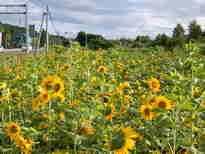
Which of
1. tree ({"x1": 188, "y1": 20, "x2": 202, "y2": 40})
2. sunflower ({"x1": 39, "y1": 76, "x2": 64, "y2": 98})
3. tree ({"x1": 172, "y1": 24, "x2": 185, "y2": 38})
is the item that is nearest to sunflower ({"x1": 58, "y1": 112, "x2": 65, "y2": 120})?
sunflower ({"x1": 39, "y1": 76, "x2": 64, "y2": 98})

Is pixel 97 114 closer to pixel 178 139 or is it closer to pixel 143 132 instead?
pixel 143 132

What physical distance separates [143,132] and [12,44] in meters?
24.8

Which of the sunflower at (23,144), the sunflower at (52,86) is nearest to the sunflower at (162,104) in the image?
the sunflower at (52,86)

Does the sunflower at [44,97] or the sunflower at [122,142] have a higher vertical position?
the sunflower at [44,97]

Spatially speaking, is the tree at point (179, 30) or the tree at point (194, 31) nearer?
the tree at point (179, 30)

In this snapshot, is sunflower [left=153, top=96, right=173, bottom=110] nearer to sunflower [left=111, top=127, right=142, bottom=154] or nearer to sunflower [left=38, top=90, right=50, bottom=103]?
sunflower [left=111, top=127, right=142, bottom=154]

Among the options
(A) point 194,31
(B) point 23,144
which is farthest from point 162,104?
(A) point 194,31

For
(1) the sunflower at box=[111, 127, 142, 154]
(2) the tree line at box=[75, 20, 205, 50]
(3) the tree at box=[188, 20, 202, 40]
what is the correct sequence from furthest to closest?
1. (3) the tree at box=[188, 20, 202, 40]
2. (2) the tree line at box=[75, 20, 205, 50]
3. (1) the sunflower at box=[111, 127, 142, 154]

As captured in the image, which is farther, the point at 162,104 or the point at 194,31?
the point at 194,31

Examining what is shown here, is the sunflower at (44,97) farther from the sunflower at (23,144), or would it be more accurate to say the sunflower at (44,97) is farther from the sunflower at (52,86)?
the sunflower at (23,144)

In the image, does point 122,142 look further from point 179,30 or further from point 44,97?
point 179,30

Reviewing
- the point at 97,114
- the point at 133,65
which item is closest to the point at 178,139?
the point at 97,114

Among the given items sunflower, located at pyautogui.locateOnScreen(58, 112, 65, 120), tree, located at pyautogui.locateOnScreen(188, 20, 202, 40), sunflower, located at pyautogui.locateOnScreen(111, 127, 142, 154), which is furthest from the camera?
tree, located at pyautogui.locateOnScreen(188, 20, 202, 40)

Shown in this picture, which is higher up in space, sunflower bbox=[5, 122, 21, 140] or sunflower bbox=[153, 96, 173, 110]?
sunflower bbox=[153, 96, 173, 110]
